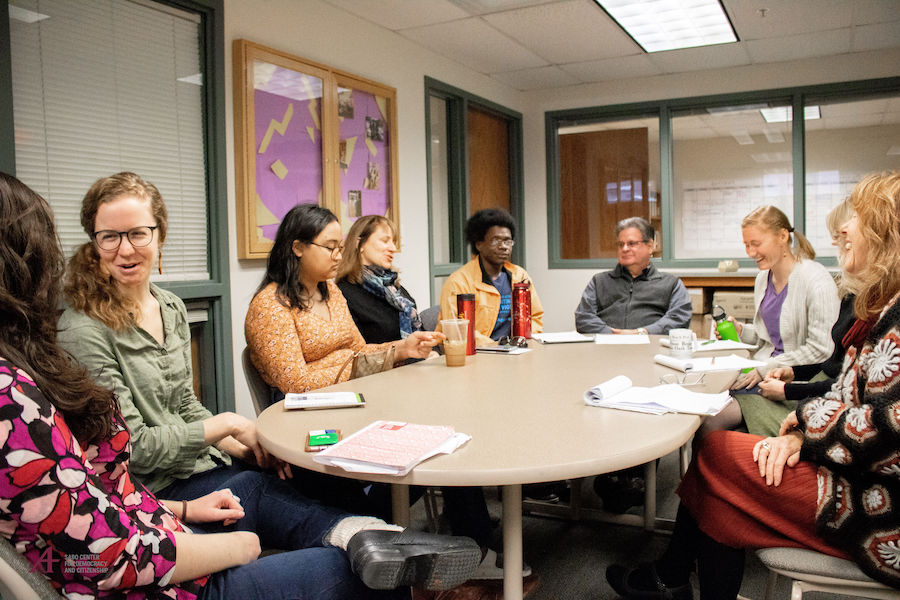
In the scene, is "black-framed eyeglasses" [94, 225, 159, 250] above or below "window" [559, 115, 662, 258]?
below

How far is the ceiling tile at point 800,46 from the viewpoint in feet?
15.4

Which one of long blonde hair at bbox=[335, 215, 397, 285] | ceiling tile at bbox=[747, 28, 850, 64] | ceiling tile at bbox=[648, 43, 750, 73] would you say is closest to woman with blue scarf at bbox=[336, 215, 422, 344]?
long blonde hair at bbox=[335, 215, 397, 285]

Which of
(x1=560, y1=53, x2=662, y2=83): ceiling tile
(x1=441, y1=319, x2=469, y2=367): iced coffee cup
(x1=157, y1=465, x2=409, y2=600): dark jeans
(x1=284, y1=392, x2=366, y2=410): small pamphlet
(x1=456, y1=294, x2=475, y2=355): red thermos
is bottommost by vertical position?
(x1=157, y1=465, x2=409, y2=600): dark jeans

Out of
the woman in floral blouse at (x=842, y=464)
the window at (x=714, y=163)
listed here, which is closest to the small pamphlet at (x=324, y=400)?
the woman in floral blouse at (x=842, y=464)

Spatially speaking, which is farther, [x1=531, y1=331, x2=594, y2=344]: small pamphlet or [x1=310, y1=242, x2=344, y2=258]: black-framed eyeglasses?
[x1=531, y1=331, x2=594, y2=344]: small pamphlet

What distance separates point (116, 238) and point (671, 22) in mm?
3845

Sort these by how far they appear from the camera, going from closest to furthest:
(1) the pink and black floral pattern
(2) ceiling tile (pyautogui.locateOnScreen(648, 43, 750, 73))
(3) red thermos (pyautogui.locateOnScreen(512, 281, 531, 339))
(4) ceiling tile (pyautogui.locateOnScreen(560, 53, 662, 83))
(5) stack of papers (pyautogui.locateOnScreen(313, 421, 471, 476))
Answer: (1) the pink and black floral pattern, (5) stack of papers (pyautogui.locateOnScreen(313, 421, 471, 476)), (3) red thermos (pyautogui.locateOnScreen(512, 281, 531, 339)), (2) ceiling tile (pyautogui.locateOnScreen(648, 43, 750, 73)), (4) ceiling tile (pyautogui.locateOnScreen(560, 53, 662, 83))

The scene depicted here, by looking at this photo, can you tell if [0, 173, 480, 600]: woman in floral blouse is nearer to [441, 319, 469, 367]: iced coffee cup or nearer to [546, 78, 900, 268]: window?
[441, 319, 469, 367]: iced coffee cup

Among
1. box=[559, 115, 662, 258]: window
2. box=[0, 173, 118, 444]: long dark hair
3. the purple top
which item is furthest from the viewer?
box=[559, 115, 662, 258]: window

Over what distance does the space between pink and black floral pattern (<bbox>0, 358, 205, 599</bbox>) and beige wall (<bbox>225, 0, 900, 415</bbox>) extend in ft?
8.02

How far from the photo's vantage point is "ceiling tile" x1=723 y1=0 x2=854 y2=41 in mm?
4059

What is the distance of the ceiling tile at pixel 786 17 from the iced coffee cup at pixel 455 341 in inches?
116

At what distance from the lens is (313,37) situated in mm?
3783

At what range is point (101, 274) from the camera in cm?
163
